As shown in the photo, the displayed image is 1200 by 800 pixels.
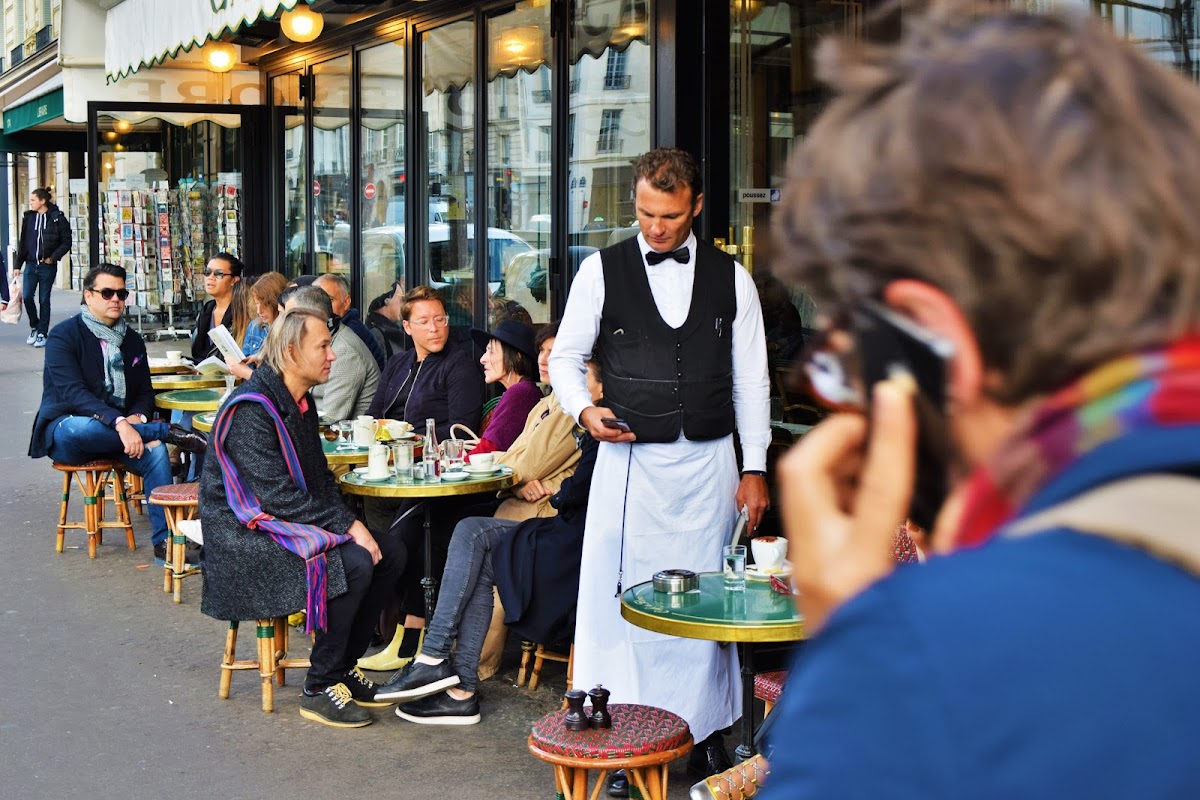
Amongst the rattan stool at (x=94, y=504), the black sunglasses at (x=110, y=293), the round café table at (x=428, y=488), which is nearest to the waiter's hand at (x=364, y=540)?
the round café table at (x=428, y=488)

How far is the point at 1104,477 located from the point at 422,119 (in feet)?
31.9

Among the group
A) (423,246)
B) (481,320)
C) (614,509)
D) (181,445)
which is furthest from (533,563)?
(423,246)

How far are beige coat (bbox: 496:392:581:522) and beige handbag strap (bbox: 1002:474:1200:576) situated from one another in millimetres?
5105

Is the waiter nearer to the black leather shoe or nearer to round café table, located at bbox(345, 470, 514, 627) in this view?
round café table, located at bbox(345, 470, 514, 627)

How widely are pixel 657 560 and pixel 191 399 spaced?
189 inches

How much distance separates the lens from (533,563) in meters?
5.26

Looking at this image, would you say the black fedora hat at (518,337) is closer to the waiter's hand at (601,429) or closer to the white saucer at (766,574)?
the waiter's hand at (601,429)

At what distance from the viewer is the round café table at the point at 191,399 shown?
27.4 feet

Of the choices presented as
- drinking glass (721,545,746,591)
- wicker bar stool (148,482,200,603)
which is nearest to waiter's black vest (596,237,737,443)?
drinking glass (721,545,746,591)

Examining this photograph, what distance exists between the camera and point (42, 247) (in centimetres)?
1986

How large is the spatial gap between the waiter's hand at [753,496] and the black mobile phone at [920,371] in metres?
3.87

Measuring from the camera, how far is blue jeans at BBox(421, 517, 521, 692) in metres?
5.39

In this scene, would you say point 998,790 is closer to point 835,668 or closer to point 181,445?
point 835,668

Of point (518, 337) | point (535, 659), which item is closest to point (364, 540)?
point (535, 659)
